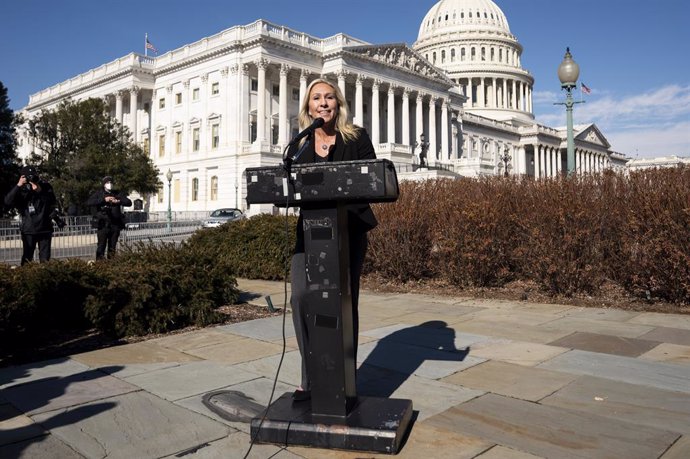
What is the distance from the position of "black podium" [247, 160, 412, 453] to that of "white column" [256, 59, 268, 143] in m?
53.9

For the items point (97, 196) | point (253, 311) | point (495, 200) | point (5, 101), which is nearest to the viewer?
point (253, 311)

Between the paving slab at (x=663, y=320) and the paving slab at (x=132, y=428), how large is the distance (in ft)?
21.1

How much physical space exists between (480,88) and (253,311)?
4389 inches

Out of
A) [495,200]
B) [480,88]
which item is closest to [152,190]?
[495,200]

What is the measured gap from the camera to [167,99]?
67.3m

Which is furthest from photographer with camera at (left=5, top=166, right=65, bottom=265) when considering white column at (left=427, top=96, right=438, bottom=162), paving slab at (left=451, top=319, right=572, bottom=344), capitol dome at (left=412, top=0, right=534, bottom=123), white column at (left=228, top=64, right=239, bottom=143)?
capitol dome at (left=412, top=0, right=534, bottom=123)

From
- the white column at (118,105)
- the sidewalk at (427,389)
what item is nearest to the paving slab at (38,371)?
the sidewalk at (427,389)

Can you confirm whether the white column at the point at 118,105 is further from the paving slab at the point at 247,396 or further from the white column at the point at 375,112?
the paving slab at the point at 247,396

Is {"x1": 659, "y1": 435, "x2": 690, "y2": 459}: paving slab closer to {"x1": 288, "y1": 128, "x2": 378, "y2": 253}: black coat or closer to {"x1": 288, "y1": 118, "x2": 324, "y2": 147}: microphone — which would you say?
{"x1": 288, "y1": 128, "x2": 378, "y2": 253}: black coat

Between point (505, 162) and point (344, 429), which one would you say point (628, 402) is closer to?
point (344, 429)

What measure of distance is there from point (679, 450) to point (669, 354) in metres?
3.00

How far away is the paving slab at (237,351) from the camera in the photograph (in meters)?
6.11

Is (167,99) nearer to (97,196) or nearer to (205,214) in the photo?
(205,214)

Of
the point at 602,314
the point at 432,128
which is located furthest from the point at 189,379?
the point at 432,128
